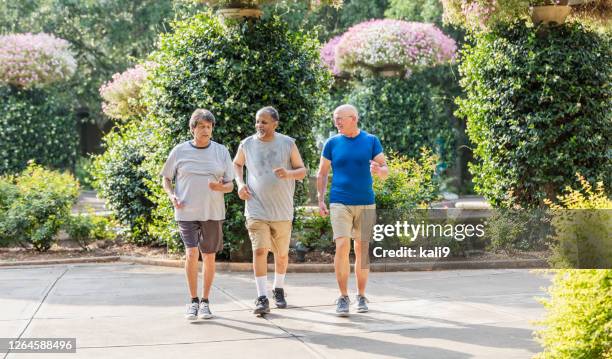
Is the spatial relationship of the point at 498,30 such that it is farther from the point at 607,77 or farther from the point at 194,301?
the point at 194,301

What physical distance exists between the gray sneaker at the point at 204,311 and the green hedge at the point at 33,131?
15.3 m

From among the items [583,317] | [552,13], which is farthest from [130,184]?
[583,317]

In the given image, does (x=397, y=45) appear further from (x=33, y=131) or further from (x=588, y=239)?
(x=588, y=239)

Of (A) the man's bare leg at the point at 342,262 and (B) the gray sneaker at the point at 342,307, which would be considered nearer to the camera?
(B) the gray sneaker at the point at 342,307

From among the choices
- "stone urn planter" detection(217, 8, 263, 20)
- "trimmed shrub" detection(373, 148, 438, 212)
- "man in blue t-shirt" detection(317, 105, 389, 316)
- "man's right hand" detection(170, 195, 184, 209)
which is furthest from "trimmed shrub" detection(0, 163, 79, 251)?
"man in blue t-shirt" detection(317, 105, 389, 316)

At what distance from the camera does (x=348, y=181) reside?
24.8ft

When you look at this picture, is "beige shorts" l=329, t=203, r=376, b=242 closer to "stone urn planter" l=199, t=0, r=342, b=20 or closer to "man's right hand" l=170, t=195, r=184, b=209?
"man's right hand" l=170, t=195, r=184, b=209

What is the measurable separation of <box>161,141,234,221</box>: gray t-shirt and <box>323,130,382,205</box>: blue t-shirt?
933 mm

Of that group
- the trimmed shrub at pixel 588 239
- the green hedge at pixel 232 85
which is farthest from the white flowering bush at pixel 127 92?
the trimmed shrub at pixel 588 239

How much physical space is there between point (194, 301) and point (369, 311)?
152 centimetres

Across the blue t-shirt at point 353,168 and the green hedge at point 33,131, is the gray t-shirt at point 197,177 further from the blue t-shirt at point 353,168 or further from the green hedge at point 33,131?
the green hedge at point 33,131

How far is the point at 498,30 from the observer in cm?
1144

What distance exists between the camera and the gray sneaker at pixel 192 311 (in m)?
7.39

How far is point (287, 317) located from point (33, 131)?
16.0 meters
